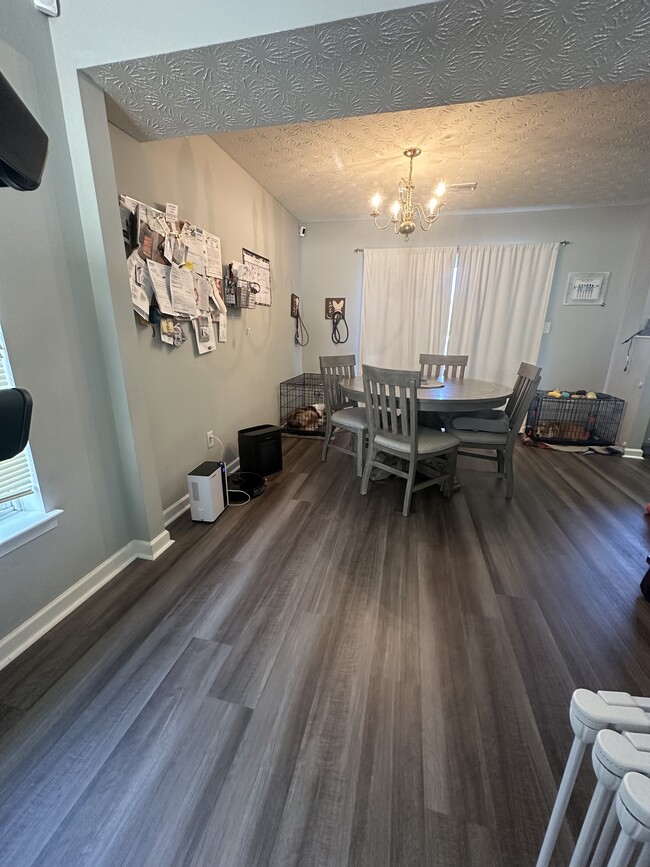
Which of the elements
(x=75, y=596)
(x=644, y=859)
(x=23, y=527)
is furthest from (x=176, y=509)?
(x=644, y=859)

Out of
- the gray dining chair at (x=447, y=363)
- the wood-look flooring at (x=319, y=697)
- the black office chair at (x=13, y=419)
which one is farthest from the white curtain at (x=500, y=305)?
the black office chair at (x=13, y=419)

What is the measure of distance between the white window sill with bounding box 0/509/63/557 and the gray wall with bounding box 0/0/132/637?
4 cm

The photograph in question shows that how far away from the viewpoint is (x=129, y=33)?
1.17 meters

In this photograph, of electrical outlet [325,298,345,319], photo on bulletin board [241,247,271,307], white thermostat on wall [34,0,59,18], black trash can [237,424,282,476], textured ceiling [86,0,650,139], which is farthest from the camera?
electrical outlet [325,298,345,319]

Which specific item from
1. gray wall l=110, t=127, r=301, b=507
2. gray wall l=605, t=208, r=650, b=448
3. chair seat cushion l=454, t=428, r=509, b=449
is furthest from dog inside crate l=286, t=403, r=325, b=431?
gray wall l=605, t=208, r=650, b=448

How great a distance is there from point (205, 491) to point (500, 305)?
3778 mm

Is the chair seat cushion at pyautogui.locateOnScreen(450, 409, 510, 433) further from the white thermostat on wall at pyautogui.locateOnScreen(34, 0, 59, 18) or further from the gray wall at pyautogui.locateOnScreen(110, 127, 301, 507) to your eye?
the white thermostat on wall at pyautogui.locateOnScreen(34, 0, 59, 18)

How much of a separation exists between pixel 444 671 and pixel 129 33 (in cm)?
252

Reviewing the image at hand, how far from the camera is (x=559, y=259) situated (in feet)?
12.3

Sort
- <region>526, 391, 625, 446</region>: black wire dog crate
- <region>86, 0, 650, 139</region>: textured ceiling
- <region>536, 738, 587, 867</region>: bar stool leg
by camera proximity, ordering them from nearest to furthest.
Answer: <region>536, 738, 587, 867</region>: bar stool leg < <region>86, 0, 650, 139</region>: textured ceiling < <region>526, 391, 625, 446</region>: black wire dog crate

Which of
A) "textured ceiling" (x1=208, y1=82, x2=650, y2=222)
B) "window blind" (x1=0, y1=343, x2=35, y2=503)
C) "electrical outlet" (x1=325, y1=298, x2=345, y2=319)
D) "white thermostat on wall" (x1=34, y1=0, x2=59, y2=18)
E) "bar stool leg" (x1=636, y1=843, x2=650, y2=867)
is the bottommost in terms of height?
"bar stool leg" (x1=636, y1=843, x2=650, y2=867)

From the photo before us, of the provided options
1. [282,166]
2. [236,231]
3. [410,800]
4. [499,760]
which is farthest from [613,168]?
[410,800]

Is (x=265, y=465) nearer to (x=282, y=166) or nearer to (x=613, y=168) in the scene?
(x=282, y=166)

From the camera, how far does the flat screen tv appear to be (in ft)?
1.94
